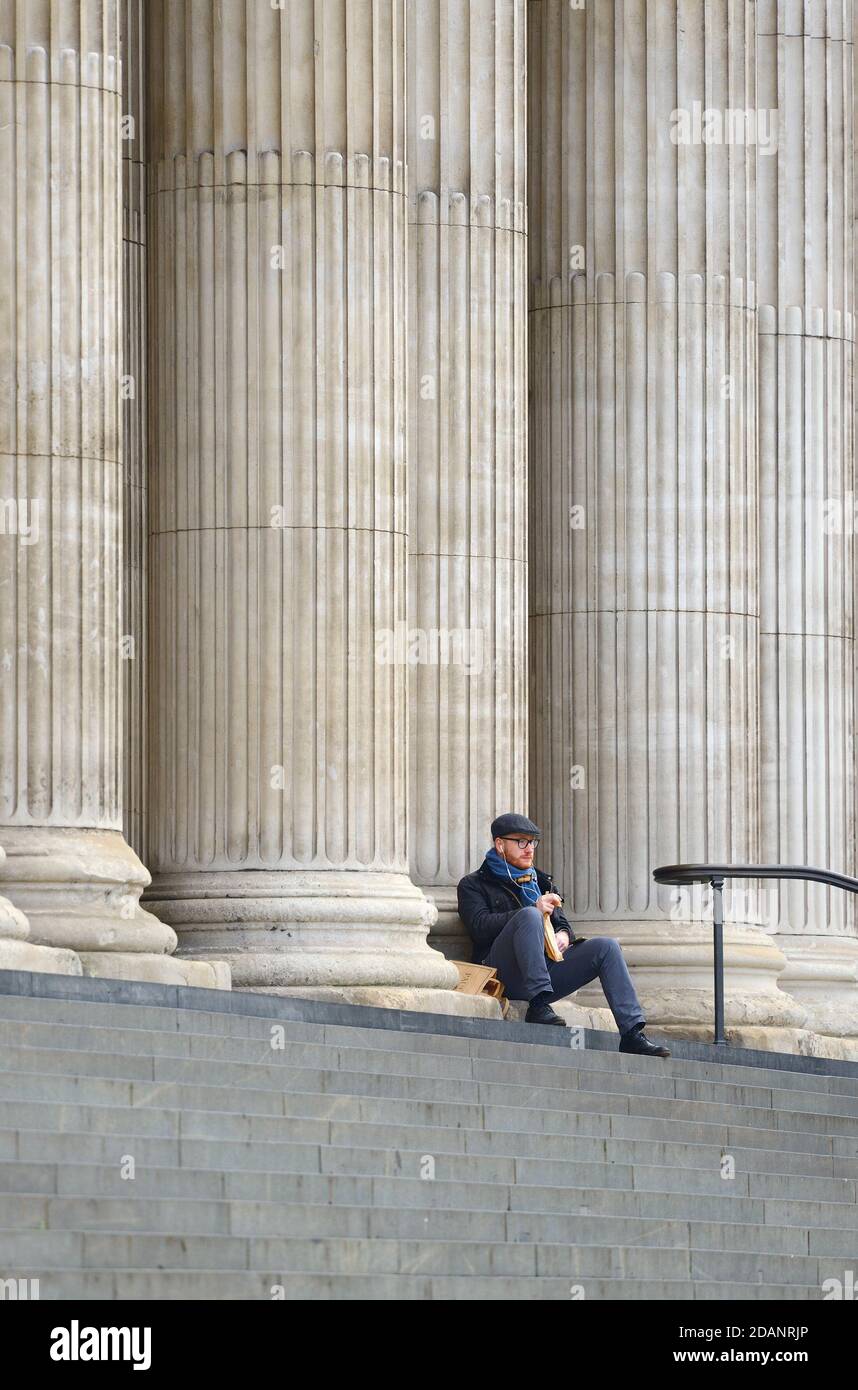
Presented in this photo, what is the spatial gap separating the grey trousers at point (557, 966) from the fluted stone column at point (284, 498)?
23.0 inches

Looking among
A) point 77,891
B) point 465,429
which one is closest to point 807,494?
point 465,429

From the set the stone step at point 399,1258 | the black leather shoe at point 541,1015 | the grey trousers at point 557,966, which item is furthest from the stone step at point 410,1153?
the black leather shoe at point 541,1015

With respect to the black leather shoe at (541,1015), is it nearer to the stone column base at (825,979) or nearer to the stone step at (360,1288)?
Answer: the stone step at (360,1288)

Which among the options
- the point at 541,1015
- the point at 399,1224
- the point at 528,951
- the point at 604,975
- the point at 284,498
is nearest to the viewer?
the point at 399,1224

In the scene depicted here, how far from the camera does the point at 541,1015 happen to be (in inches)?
1000

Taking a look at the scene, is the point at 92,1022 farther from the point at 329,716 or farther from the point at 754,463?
the point at 754,463

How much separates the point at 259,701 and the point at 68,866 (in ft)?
12.1

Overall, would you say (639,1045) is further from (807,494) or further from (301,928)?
(807,494)

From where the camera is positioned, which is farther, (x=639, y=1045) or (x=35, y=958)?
(x=639, y=1045)

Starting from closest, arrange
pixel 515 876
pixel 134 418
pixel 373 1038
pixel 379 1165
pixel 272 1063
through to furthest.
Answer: pixel 379 1165, pixel 272 1063, pixel 373 1038, pixel 134 418, pixel 515 876

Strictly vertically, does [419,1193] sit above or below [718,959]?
below

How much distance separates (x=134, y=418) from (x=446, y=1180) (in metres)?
10.9

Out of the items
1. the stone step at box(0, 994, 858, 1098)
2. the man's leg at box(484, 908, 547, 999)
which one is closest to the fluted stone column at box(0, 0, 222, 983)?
→ the stone step at box(0, 994, 858, 1098)
